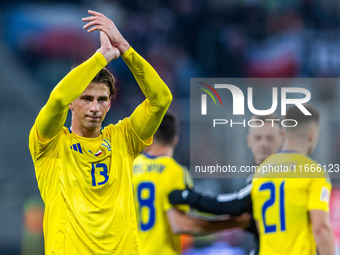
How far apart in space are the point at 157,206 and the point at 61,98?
7.43ft

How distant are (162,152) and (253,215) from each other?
1.14m

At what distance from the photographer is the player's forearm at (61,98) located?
84.1 inches

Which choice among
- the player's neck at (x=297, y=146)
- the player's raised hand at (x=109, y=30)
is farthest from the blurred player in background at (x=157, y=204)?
the player's raised hand at (x=109, y=30)

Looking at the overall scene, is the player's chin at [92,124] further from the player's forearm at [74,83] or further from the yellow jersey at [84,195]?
the player's forearm at [74,83]

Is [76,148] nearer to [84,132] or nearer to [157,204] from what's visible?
[84,132]

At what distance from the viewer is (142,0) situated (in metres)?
10.6

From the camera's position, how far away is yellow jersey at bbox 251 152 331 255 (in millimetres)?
3377

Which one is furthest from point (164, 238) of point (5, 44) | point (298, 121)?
point (5, 44)

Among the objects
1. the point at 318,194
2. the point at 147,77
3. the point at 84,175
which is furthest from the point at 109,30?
the point at 318,194

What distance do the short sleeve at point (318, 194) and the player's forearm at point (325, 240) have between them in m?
0.15

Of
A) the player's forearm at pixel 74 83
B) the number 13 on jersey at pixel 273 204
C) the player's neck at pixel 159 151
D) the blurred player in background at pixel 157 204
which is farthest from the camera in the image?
the player's neck at pixel 159 151

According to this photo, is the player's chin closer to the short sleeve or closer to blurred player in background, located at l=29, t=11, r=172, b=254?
blurred player in background, located at l=29, t=11, r=172, b=254

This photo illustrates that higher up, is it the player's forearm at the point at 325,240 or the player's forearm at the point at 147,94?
the player's forearm at the point at 147,94

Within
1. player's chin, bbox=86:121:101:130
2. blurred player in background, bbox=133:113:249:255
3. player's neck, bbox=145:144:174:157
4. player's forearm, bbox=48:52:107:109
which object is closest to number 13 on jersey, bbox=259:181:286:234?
blurred player in background, bbox=133:113:249:255
